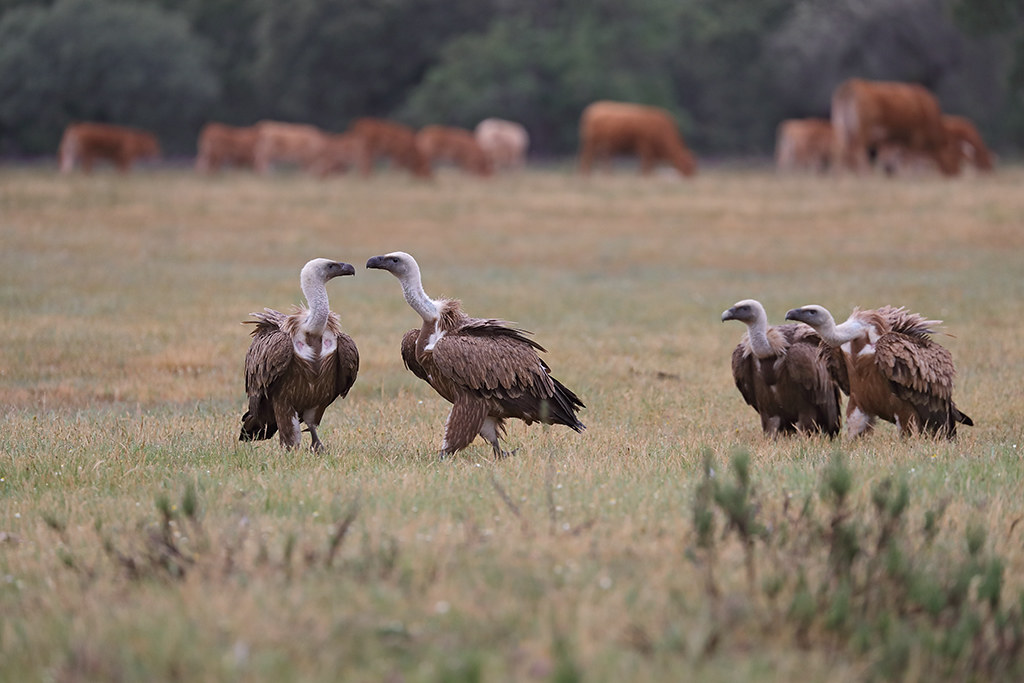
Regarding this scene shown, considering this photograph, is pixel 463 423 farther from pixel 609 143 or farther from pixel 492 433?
pixel 609 143

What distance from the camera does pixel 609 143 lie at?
Result: 39625mm

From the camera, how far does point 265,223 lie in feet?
82.9

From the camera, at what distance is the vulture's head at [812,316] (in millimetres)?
8674

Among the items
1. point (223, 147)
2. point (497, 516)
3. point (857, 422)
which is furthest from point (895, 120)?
point (497, 516)

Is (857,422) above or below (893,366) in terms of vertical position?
below

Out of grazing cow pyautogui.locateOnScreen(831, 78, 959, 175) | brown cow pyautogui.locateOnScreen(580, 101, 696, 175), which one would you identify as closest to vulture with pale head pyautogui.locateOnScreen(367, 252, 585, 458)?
grazing cow pyautogui.locateOnScreen(831, 78, 959, 175)

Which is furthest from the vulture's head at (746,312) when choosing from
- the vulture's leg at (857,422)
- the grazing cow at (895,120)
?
the grazing cow at (895,120)

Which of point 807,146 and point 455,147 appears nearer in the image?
point 455,147

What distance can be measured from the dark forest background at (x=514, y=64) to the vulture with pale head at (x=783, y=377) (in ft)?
119

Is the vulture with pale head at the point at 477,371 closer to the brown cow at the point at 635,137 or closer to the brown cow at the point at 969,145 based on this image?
the brown cow at the point at 969,145

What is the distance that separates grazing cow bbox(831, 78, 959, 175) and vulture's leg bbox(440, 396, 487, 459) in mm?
27162

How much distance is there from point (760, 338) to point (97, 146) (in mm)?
32425

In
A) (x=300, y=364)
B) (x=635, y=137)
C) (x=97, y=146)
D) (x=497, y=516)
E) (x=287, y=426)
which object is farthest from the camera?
(x=635, y=137)

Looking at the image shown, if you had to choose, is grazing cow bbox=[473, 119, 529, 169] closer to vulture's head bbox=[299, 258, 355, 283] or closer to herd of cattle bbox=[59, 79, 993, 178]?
herd of cattle bbox=[59, 79, 993, 178]
